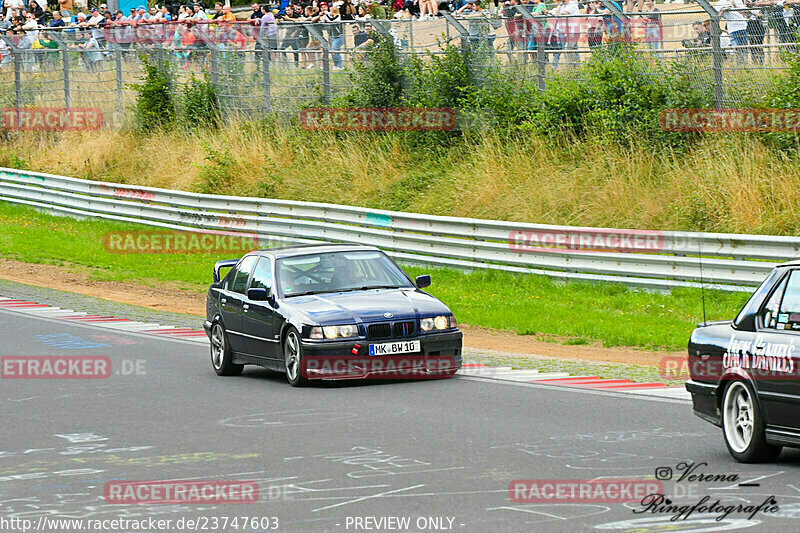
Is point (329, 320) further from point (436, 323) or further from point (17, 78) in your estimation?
point (17, 78)

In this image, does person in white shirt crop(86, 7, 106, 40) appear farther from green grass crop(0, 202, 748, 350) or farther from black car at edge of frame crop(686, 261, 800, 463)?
black car at edge of frame crop(686, 261, 800, 463)

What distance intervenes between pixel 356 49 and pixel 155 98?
8.77 metres

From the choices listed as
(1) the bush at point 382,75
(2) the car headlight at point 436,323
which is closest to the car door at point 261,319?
(2) the car headlight at point 436,323

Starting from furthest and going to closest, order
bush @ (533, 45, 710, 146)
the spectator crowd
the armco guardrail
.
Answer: bush @ (533, 45, 710, 146) → the spectator crowd → the armco guardrail

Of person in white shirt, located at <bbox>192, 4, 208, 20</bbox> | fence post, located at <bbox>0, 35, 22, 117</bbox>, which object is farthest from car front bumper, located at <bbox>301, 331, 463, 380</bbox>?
fence post, located at <bbox>0, 35, 22, 117</bbox>

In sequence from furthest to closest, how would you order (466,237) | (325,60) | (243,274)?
1. (325,60)
2. (466,237)
3. (243,274)

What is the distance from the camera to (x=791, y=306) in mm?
8406

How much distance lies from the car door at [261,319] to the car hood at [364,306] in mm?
319

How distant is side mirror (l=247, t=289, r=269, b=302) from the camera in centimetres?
1376

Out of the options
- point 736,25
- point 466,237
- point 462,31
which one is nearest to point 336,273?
point 466,237

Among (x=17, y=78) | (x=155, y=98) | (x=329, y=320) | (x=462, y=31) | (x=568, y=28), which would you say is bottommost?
(x=329, y=320)

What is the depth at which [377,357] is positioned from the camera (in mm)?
12859

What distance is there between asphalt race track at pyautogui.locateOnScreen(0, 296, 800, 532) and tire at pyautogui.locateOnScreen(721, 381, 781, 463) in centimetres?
13

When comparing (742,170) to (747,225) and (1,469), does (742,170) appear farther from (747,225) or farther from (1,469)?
(1,469)
